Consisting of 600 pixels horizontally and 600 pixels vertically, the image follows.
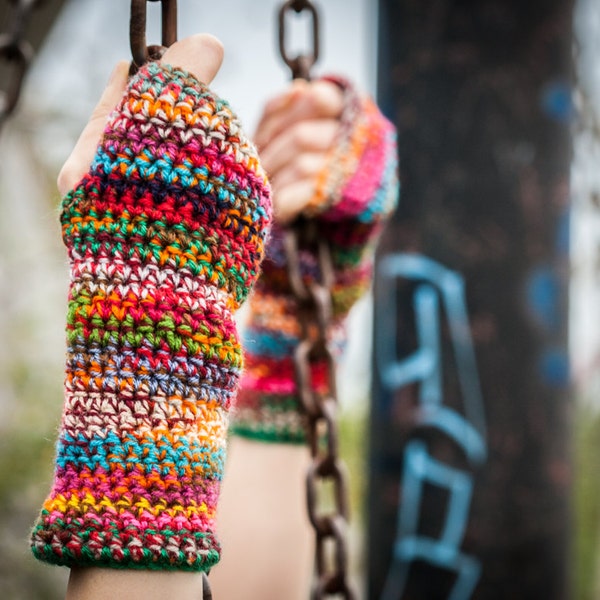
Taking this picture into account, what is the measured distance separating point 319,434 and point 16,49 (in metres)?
0.56

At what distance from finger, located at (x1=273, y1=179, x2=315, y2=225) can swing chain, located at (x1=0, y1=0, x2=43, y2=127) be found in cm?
33

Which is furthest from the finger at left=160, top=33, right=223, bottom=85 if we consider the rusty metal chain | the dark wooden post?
the dark wooden post

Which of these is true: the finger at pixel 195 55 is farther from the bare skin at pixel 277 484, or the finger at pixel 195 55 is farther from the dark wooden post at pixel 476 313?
the dark wooden post at pixel 476 313

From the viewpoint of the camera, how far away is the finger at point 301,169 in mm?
956

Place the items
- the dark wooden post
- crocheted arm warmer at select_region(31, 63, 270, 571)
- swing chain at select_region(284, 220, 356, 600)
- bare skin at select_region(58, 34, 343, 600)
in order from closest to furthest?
1. crocheted arm warmer at select_region(31, 63, 270, 571)
2. swing chain at select_region(284, 220, 356, 600)
3. bare skin at select_region(58, 34, 343, 600)
4. the dark wooden post

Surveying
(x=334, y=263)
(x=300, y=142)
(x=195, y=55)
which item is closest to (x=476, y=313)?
(x=334, y=263)

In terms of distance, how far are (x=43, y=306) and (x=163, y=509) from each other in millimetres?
2851

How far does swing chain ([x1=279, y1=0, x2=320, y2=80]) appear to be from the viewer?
2.86 feet

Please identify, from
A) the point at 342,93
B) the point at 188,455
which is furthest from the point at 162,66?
the point at 342,93

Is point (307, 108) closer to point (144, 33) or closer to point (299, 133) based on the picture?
point (299, 133)

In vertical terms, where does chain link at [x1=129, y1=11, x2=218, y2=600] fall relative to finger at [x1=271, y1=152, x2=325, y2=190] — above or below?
below

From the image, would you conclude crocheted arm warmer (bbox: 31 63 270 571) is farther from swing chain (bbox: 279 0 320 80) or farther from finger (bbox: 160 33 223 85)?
swing chain (bbox: 279 0 320 80)

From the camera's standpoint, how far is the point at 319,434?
81 cm

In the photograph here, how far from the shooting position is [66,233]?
55 cm
